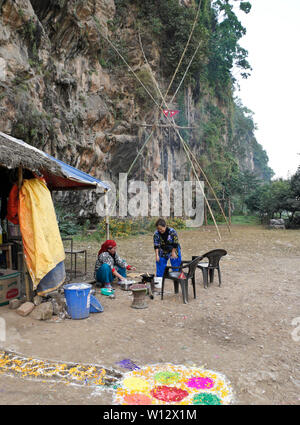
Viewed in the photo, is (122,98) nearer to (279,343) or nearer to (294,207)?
(294,207)

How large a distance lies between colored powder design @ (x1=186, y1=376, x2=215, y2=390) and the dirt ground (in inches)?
7.0

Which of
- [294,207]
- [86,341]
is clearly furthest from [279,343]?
[294,207]

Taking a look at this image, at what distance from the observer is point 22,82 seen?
27.7 ft

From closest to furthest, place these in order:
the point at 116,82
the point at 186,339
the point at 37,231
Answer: the point at 186,339 < the point at 37,231 < the point at 116,82

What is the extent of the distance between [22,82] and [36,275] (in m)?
6.24

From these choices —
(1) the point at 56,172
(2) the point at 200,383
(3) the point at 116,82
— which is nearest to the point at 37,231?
(1) the point at 56,172

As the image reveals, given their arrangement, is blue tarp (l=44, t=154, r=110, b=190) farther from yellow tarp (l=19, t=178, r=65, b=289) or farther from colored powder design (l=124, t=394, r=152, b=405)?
colored powder design (l=124, t=394, r=152, b=405)

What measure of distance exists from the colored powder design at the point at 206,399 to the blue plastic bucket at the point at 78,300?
6.55ft

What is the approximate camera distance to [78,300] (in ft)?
13.1

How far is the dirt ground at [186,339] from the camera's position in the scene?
2438 millimetres

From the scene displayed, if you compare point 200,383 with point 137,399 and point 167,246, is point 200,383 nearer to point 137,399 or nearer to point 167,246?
point 137,399

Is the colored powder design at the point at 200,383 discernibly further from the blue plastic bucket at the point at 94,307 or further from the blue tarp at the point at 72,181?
the blue tarp at the point at 72,181

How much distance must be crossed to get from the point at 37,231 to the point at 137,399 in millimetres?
2509

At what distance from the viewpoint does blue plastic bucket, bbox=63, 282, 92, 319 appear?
12.9 ft
